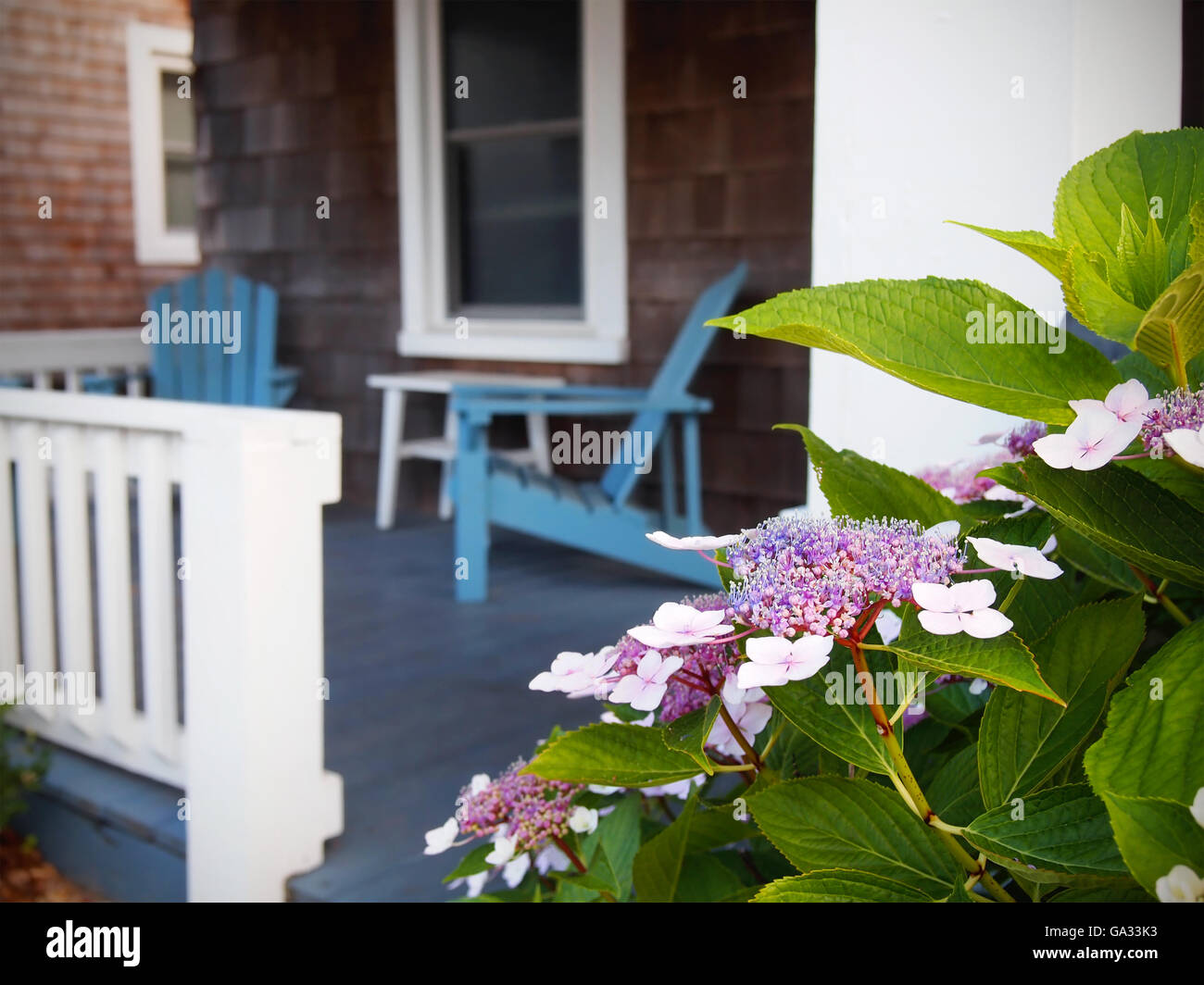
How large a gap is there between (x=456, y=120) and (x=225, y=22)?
64.3 inches

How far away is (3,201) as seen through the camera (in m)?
7.86

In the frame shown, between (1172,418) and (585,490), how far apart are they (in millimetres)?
3730

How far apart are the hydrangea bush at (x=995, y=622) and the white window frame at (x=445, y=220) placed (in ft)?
13.2

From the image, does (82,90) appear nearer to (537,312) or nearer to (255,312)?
(255,312)

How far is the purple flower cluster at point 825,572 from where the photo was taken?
581 millimetres

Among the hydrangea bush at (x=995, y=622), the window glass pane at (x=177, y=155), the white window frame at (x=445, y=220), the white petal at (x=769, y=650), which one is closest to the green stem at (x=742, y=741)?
the hydrangea bush at (x=995, y=622)

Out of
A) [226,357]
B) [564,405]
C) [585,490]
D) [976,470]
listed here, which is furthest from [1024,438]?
[226,357]

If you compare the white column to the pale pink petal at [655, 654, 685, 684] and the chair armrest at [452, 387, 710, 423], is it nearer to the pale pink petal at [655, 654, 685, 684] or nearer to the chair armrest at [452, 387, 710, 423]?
the pale pink petal at [655, 654, 685, 684]

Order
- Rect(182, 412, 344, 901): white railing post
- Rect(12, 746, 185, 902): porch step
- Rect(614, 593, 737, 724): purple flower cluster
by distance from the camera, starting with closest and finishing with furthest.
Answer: Rect(614, 593, 737, 724): purple flower cluster → Rect(182, 412, 344, 901): white railing post → Rect(12, 746, 185, 902): porch step

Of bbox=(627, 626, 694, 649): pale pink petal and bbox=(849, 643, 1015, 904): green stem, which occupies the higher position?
bbox=(627, 626, 694, 649): pale pink petal

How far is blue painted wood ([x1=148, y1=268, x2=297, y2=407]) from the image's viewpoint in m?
5.67

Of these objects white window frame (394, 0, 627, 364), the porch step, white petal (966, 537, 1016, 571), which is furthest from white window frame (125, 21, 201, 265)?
white petal (966, 537, 1016, 571)

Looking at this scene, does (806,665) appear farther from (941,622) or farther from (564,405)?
(564,405)

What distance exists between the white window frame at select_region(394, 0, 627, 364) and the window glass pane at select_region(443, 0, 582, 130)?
0.26 ft
